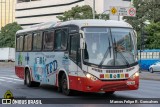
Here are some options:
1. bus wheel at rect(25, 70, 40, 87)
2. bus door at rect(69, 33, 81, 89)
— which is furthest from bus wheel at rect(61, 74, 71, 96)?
bus wheel at rect(25, 70, 40, 87)

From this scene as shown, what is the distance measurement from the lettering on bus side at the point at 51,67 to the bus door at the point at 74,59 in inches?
69.7

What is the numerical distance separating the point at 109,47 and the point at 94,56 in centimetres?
63

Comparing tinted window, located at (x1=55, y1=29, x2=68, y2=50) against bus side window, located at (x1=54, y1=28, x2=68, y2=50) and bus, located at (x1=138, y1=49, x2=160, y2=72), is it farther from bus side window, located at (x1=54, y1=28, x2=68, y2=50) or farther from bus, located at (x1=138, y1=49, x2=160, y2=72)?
bus, located at (x1=138, y1=49, x2=160, y2=72)

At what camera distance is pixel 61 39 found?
1748 cm

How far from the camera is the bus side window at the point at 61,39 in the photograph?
1708 centimetres

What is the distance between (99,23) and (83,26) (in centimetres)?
62

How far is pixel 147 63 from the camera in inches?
2165

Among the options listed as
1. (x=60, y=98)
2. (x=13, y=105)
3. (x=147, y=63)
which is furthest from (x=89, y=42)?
(x=147, y=63)

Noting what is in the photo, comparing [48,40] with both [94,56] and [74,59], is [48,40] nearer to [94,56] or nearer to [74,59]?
[74,59]

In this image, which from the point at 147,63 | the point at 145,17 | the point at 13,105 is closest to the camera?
the point at 13,105

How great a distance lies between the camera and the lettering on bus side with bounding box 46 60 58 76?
709 inches

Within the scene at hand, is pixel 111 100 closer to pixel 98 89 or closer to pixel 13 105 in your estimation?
pixel 98 89

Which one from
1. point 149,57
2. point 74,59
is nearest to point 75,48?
point 74,59

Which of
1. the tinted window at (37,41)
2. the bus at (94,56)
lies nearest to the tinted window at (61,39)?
the bus at (94,56)
